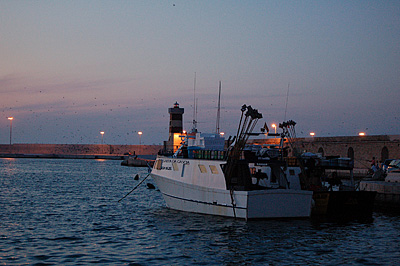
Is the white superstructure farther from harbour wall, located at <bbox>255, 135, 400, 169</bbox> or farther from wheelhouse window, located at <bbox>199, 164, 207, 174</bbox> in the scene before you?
harbour wall, located at <bbox>255, 135, 400, 169</bbox>

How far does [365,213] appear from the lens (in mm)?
28500

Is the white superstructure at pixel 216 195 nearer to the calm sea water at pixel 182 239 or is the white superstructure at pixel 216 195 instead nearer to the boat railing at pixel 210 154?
the boat railing at pixel 210 154

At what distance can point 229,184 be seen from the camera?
84.7 feet

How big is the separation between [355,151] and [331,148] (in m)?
4.99

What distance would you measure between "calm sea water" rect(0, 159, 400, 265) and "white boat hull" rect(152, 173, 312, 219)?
A: 462mm

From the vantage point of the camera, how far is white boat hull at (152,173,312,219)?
78.9 feet

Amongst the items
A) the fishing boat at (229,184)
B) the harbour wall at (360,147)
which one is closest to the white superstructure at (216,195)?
the fishing boat at (229,184)

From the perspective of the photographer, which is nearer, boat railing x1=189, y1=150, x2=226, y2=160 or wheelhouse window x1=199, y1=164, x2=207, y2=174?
boat railing x1=189, y1=150, x2=226, y2=160

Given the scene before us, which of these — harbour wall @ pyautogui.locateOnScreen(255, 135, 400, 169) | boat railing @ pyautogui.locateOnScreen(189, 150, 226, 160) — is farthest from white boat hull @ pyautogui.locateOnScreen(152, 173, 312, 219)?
harbour wall @ pyautogui.locateOnScreen(255, 135, 400, 169)

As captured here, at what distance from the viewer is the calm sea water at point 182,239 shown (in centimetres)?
1856

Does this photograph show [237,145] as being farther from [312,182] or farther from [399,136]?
[399,136]

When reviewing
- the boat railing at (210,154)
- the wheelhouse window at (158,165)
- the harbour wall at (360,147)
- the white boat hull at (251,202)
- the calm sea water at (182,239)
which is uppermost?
the harbour wall at (360,147)

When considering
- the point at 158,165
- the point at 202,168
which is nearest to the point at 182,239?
the point at 202,168

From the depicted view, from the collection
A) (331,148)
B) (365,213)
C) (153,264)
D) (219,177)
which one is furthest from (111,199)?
(331,148)
